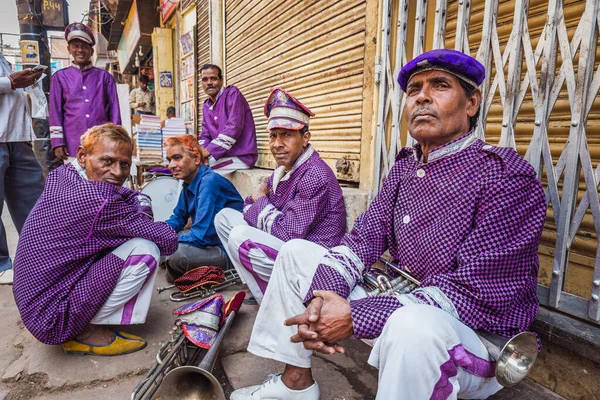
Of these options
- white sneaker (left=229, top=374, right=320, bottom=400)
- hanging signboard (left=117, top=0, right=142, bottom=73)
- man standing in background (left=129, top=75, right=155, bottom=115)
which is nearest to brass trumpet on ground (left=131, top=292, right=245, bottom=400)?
white sneaker (left=229, top=374, right=320, bottom=400)

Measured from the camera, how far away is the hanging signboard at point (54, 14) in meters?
6.84

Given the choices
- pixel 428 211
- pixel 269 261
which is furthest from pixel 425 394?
pixel 269 261

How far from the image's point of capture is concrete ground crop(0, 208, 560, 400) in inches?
81.0

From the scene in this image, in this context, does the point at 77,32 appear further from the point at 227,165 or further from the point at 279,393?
the point at 279,393

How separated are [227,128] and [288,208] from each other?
279 centimetres

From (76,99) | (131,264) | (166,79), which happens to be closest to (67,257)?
(131,264)

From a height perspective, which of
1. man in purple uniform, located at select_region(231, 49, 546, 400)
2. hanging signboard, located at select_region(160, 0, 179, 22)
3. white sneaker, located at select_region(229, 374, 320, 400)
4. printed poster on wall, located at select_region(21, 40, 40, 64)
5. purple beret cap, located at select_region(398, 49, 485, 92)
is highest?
hanging signboard, located at select_region(160, 0, 179, 22)

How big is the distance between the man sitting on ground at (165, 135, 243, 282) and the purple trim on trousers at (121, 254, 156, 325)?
992 mm

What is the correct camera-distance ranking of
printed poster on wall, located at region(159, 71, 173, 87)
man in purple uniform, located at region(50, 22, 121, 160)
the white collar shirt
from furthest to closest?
printed poster on wall, located at region(159, 71, 173, 87) < man in purple uniform, located at region(50, 22, 121, 160) < the white collar shirt

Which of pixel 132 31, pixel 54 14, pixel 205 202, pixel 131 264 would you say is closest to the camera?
pixel 131 264

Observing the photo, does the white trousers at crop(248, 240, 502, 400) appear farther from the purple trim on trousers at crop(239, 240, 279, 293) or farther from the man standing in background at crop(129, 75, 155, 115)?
the man standing in background at crop(129, 75, 155, 115)

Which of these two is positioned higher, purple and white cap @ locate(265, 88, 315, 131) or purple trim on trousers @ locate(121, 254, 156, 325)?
purple and white cap @ locate(265, 88, 315, 131)

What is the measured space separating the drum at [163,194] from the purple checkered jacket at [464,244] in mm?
3167

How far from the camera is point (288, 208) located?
279 centimetres
